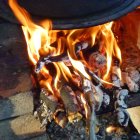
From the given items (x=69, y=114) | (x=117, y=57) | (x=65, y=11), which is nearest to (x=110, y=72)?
(x=117, y=57)

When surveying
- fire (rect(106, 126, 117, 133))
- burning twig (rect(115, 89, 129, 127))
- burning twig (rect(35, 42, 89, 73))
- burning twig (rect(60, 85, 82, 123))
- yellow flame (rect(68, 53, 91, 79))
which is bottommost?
fire (rect(106, 126, 117, 133))

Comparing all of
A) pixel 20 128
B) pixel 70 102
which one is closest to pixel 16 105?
pixel 20 128

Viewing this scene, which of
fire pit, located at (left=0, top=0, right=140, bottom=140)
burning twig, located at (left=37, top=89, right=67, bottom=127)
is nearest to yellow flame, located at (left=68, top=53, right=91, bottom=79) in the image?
fire pit, located at (left=0, top=0, right=140, bottom=140)

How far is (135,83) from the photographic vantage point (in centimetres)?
145

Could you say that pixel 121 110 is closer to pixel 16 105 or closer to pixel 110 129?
pixel 110 129

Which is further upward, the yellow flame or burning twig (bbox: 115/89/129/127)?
the yellow flame

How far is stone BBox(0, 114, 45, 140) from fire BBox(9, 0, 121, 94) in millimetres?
152

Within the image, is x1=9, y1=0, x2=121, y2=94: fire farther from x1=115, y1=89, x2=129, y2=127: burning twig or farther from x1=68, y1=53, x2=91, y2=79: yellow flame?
x1=115, y1=89, x2=129, y2=127: burning twig

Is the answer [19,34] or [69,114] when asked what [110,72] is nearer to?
[69,114]

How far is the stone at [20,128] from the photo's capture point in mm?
1369

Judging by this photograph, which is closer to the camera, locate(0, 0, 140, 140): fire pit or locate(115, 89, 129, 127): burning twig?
locate(0, 0, 140, 140): fire pit

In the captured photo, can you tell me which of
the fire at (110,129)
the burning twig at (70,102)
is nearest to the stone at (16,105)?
the burning twig at (70,102)

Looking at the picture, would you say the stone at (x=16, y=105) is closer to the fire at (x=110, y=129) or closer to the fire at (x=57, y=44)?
the fire at (x=57, y=44)

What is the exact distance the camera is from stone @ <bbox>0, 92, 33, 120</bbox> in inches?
52.6
